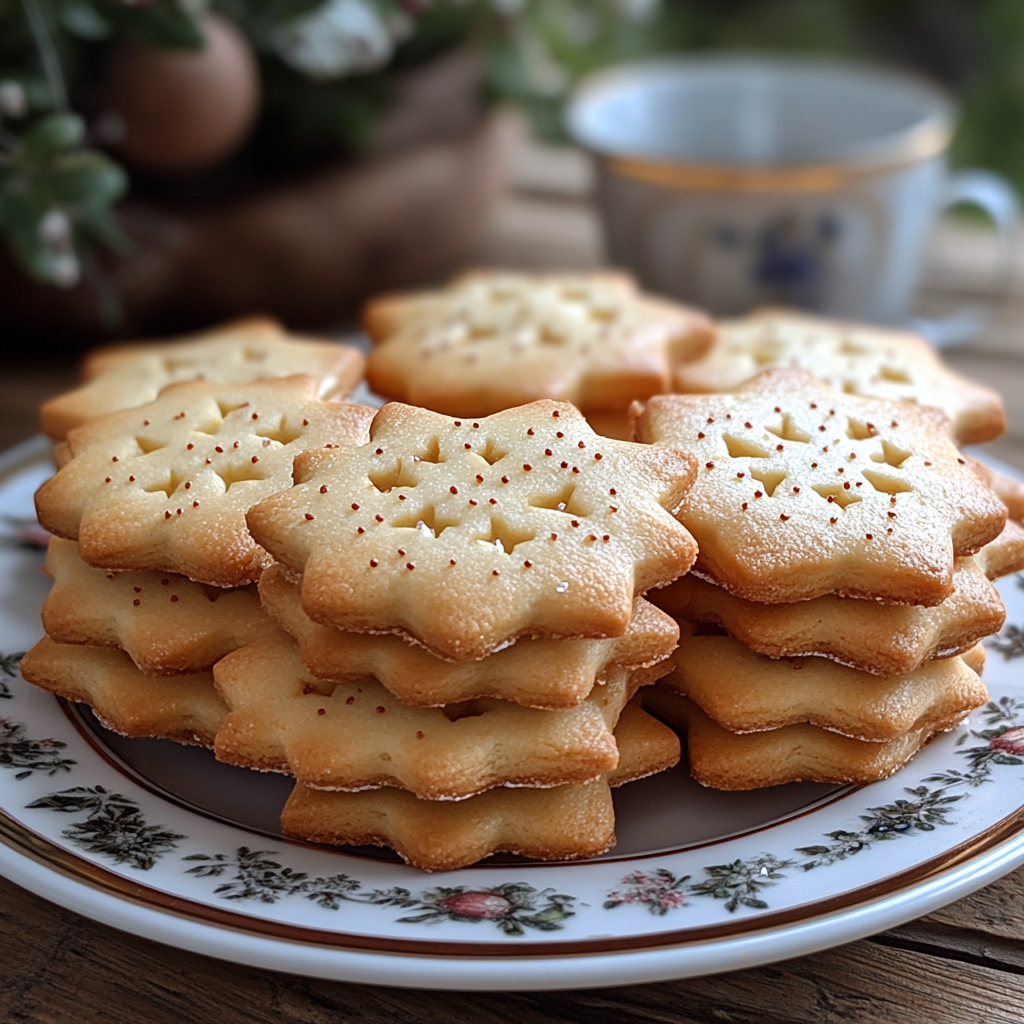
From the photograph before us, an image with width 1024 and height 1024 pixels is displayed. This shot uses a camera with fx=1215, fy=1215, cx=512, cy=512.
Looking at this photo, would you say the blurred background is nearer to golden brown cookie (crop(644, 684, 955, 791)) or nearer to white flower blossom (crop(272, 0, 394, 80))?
white flower blossom (crop(272, 0, 394, 80))

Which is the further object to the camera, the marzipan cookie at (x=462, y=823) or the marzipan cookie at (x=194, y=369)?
the marzipan cookie at (x=194, y=369)

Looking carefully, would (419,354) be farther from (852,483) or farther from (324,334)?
(324,334)

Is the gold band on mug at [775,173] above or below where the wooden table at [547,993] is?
above

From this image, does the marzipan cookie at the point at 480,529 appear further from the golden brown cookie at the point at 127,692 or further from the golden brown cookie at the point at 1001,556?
the golden brown cookie at the point at 1001,556

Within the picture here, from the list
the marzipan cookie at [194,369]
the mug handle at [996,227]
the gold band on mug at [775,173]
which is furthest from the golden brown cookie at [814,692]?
the mug handle at [996,227]

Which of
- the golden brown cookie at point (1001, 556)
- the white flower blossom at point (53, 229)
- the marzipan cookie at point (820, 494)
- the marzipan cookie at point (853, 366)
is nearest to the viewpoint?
the marzipan cookie at point (820, 494)

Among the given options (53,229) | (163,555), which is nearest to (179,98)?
(53,229)

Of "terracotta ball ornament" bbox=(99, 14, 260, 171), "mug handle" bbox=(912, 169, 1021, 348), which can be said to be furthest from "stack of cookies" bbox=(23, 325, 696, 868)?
"mug handle" bbox=(912, 169, 1021, 348)

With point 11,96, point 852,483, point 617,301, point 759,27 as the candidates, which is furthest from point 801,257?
point 759,27
